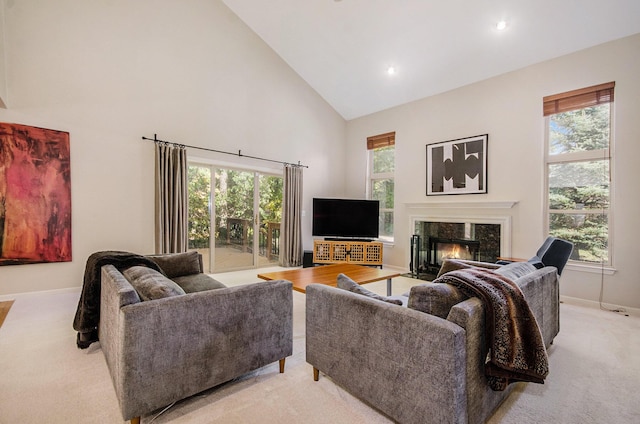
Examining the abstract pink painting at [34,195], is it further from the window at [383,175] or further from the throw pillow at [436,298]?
the window at [383,175]

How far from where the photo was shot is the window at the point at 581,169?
3.61 meters

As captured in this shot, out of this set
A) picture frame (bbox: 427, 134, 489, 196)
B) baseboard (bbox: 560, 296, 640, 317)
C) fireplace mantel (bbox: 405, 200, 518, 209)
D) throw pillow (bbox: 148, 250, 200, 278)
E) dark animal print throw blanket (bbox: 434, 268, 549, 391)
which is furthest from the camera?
picture frame (bbox: 427, 134, 489, 196)

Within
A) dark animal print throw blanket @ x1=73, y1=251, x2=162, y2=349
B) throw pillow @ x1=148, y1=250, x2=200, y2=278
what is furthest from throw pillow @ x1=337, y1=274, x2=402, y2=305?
throw pillow @ x1=148, y1=250, x2=200, y2=278

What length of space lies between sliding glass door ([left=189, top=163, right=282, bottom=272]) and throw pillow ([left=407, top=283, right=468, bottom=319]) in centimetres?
419

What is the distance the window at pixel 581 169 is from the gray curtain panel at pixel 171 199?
5209 mm

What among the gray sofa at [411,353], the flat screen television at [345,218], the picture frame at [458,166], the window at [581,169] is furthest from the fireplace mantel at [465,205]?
the gray sofa at [411,353]

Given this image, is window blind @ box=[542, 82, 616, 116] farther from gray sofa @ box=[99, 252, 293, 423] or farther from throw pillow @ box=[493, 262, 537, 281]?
gray sofa @ box=[99, 252, 293, 423]

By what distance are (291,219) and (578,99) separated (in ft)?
15.2

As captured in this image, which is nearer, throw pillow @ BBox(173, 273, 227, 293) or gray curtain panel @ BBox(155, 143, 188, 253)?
throw pillow @ BBox(173, 273, 227, 293)

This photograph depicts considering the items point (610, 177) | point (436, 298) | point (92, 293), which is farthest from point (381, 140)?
point (92, 293)

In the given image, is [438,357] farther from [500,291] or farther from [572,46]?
[572,46]

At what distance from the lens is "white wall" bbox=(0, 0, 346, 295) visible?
3510 millimetres

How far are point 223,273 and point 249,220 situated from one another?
1.08m

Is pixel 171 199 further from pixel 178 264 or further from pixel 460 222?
pixel 460 222
